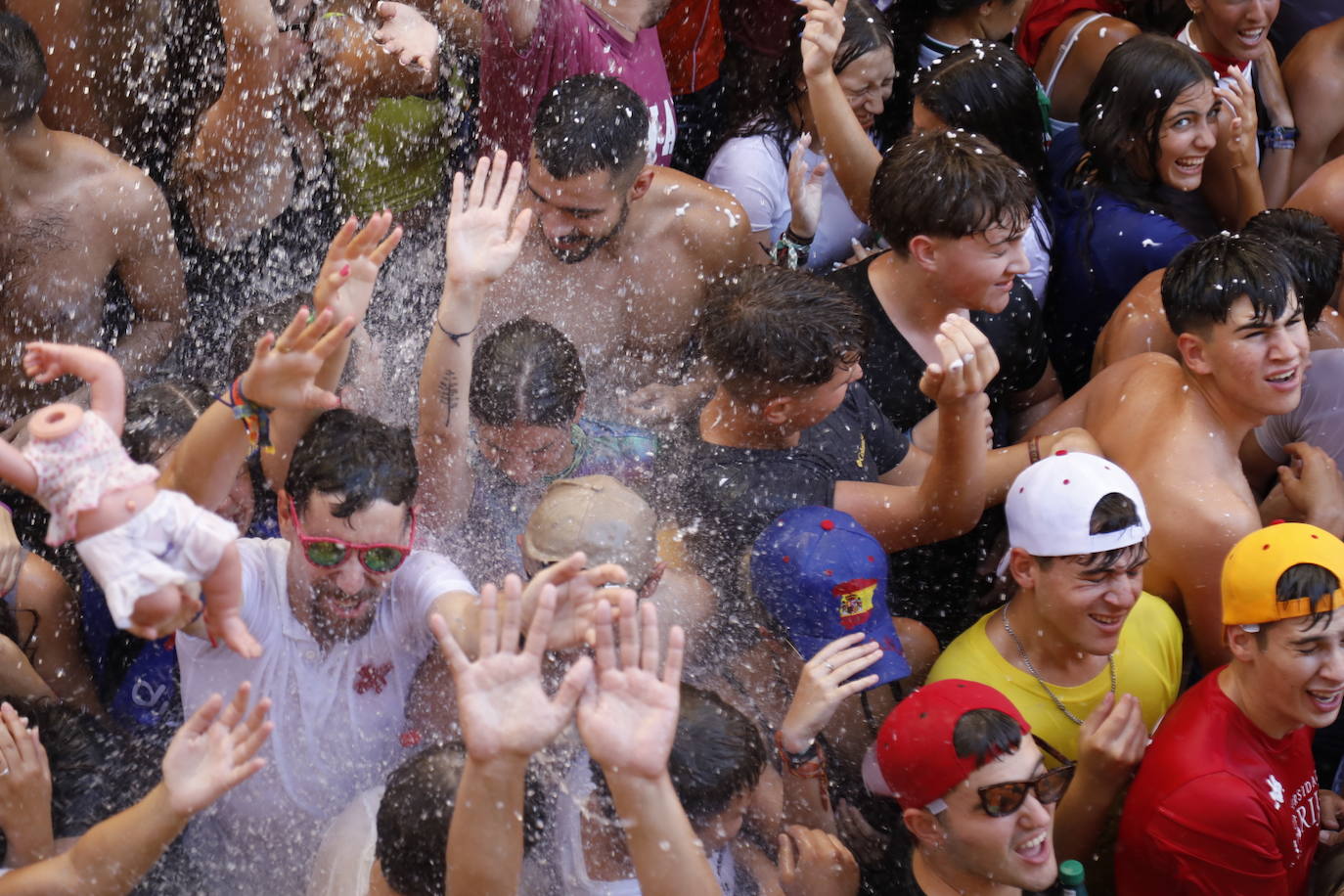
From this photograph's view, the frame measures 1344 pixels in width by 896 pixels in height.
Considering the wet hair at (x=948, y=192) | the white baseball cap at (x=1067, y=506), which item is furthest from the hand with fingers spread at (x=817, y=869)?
the wet hair at (x=948, y=192)

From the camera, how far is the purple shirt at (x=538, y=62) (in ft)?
14.1

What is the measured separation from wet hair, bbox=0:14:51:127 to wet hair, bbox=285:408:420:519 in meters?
1.67

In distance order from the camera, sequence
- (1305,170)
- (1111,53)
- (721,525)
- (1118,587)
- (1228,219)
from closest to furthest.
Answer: (1118,587) < (721,525) < (1111,53) < (1228,219) < (1305,170)

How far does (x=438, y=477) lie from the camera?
338 centimetres

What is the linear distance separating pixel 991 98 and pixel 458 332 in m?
2.21

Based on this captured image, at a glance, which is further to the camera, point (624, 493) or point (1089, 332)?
point (1089, 332)

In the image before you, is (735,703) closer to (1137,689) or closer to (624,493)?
(624,493)

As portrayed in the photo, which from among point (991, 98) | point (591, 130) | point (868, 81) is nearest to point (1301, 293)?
point (991, 98)

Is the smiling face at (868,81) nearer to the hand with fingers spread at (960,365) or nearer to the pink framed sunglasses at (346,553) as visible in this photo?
the hand with fingers spread at (960,365)

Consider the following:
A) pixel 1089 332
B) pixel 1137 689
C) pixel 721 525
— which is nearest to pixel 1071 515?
pixel 1137 689

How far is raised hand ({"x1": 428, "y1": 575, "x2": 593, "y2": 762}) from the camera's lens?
2.41 m

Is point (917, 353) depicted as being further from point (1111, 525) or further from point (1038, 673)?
point (1038, 673)

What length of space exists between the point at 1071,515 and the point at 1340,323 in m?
1.59

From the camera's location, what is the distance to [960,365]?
3.34 m
